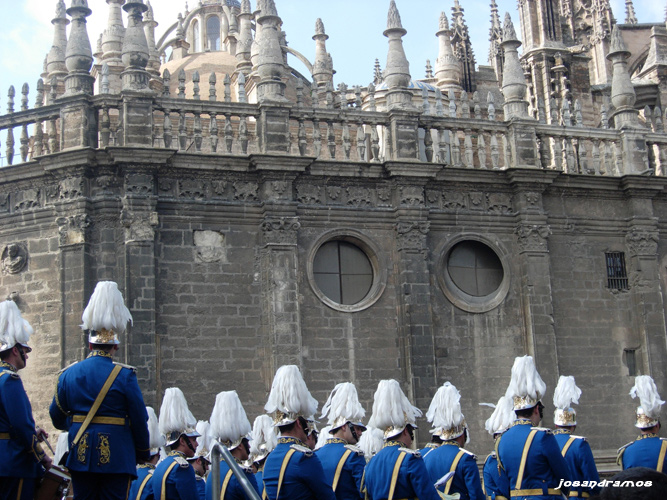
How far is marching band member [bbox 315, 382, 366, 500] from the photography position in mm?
9336

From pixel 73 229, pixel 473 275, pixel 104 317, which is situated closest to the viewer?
pixel 104 317

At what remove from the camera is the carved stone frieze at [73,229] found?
1819 cm

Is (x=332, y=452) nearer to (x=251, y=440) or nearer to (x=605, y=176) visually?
(x=251, y=440)

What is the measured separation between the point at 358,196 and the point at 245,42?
51.3 feet

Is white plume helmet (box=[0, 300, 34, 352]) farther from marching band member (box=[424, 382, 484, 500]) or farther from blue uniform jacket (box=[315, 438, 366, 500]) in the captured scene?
marching band member (box=[424, 382, 484, 500])

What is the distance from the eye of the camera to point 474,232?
69.2 ft

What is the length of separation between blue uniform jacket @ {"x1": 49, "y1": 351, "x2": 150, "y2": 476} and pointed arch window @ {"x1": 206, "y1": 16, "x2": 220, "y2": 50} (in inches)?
1550

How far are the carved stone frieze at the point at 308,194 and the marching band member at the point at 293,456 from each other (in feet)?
36.2

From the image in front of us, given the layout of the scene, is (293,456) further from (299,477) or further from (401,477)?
(401,477)

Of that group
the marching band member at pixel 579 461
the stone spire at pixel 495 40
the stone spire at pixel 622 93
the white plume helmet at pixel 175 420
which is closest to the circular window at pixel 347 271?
the stone spire at pixel 622 93

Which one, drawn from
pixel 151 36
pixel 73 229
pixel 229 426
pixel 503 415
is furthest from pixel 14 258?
pixel 151 36

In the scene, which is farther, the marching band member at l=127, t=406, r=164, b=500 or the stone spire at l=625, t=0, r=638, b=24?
the stone spire at l=625, t=0, r=638, b=24

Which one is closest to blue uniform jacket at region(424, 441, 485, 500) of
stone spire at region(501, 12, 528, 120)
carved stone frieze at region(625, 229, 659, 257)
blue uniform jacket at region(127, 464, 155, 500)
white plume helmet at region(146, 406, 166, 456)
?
blue uniform jacket at region(127, 464, 155, 500)

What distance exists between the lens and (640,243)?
22281 millimetres
